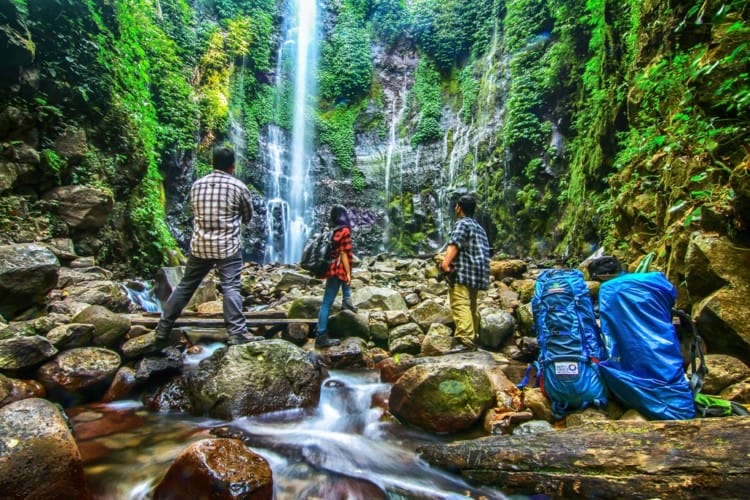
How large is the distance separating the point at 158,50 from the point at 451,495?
47.4ft

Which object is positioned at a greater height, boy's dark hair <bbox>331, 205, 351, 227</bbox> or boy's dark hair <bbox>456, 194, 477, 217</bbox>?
boy's dark hair <bbox>456, 194, 477, 217</bbox>

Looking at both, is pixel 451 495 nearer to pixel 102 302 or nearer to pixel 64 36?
pixel 102 302

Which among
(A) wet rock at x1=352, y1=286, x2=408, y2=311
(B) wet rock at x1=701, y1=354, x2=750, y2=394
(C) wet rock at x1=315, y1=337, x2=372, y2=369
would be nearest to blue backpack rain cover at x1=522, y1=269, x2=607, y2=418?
(B) wet rock at x1=701, y1=354, x2=750, y2=394

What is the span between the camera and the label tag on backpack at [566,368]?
8.62ft

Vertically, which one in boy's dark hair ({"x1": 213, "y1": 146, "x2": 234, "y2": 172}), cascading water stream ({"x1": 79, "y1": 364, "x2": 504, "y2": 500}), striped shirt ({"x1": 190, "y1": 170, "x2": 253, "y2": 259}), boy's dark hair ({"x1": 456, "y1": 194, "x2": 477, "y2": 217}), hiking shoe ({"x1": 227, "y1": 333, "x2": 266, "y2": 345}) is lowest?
cascading water stream ({"x1": 79, "y1": 364, "x2": 504, "y2": 500})

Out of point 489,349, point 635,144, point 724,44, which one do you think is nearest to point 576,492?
point 489,349

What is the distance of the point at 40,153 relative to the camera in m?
6.50

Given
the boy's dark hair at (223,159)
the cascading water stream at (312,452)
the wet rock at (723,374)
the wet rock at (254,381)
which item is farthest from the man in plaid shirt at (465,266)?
the boy's dark hair at (223,159)

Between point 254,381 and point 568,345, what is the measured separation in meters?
2.67

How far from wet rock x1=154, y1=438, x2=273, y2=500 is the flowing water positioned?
0.27m

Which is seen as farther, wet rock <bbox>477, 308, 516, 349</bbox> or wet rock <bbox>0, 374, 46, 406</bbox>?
wet rock <bbox>477, 308, 516, 349</bbox>

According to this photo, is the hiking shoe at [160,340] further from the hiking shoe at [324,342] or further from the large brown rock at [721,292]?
the large brown rock at [721,292]

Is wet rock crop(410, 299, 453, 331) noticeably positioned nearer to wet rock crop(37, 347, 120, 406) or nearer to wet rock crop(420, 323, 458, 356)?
wet rock crop(420, 323, 458, 356)

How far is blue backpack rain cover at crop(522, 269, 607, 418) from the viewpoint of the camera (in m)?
2.62
